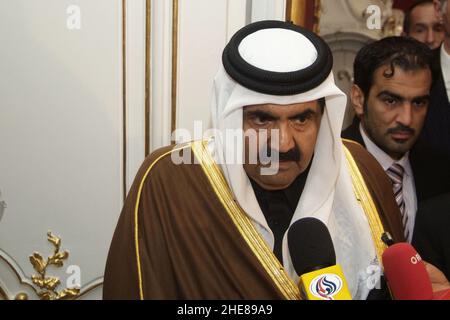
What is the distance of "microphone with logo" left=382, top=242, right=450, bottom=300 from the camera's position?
1112mm

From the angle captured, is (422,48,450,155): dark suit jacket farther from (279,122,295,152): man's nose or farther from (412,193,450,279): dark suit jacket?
(279,122,295,152): man's nose

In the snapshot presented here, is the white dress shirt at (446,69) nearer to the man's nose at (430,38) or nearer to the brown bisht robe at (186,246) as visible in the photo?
the man's nose at (430,38)

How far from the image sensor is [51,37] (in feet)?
7.53

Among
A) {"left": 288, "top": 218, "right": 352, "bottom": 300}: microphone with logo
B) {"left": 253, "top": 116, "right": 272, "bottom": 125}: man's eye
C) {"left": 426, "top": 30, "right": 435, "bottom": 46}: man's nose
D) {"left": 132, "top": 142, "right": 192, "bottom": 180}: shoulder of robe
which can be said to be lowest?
{"left": 288, "top": 218, "right": 352, "bottom": 300}: microphone with logo

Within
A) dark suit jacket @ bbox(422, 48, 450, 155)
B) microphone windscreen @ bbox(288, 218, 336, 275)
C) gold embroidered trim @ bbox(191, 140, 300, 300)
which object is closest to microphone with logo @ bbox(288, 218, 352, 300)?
microphone windscreen @ bbox(288, 218, 336, 275)

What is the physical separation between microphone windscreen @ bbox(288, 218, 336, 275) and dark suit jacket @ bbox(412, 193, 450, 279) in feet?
1.74

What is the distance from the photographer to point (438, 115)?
2.28m

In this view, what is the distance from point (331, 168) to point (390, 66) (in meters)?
0.68

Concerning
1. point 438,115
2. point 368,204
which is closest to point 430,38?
point 438,115

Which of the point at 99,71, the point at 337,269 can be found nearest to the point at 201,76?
the point at 99,71

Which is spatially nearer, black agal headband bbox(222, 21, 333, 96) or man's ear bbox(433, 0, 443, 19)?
black agal headband bbox(222, 21, 333, 96)

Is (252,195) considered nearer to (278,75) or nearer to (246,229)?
(246,229)

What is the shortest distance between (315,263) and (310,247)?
43 mm

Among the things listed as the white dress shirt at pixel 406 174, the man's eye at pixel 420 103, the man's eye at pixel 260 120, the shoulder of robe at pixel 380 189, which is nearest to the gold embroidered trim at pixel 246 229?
the man's eye at pixel 260 120
